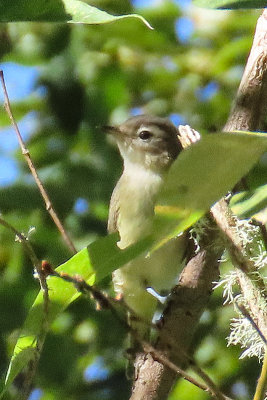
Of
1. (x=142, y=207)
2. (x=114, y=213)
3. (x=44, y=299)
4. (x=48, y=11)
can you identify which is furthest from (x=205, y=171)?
(x=114, y=213)

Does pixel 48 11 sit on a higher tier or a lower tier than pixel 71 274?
higher

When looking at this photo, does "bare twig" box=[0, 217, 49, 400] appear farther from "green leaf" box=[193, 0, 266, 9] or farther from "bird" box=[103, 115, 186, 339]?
"bird" box=[103, 115, 186, 339]

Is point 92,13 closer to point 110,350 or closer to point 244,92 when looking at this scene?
point 244,92

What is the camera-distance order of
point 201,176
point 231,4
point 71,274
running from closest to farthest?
point 201,176 → point 231,4 → point 71,274

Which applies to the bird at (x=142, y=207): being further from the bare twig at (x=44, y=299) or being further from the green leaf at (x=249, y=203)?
the green leaf at (x=249, y=203)

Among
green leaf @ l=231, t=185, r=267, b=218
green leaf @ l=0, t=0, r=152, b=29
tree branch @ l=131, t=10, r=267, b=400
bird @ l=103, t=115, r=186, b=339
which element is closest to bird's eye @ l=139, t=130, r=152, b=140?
bird @ l=103, t=115, r=186, b=339

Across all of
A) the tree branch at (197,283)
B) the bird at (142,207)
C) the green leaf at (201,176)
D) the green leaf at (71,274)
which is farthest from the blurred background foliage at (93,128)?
the green leaf at (201,176)

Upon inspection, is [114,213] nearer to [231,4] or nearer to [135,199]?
[135,199]
